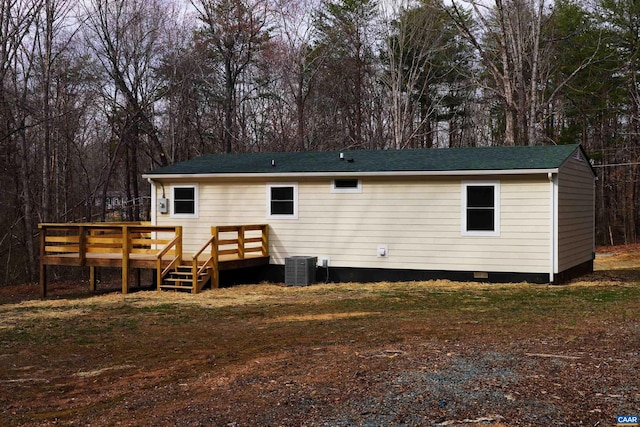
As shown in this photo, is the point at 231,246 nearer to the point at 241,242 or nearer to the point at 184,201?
the point at 241,242

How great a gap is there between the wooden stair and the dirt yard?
117 centimetres

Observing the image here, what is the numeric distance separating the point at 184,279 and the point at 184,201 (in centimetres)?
296

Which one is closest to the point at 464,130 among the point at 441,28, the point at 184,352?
the point at 441,28

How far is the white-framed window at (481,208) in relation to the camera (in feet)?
44.1

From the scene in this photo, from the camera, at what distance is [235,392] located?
5.66m

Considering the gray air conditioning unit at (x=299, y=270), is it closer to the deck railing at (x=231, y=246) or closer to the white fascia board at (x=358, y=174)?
the deck railing at (x=231, y=246)

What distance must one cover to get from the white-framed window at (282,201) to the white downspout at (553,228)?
18.0 ft

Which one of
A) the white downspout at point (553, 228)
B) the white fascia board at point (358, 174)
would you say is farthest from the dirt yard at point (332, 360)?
the white fascia board at point (358, 174)

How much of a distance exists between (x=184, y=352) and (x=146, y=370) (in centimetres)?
89

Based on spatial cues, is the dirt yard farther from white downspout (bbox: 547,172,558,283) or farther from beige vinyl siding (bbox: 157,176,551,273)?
beige vinyl siding (bbox: 157,176,551,273)

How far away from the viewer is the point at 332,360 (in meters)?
6.68

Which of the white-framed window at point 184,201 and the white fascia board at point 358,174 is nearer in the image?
the white fascia board at point 358,174

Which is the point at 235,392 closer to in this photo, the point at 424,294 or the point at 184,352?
the point at 184,352

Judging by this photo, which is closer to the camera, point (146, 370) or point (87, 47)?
point (146, 370)
